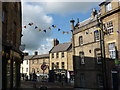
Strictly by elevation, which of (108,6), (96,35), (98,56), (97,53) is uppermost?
(108,6)

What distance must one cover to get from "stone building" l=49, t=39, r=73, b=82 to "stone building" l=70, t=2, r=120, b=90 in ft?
40.1

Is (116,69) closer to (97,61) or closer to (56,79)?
(97,61)

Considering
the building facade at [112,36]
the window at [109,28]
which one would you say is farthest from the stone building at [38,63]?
the window at [109,28]

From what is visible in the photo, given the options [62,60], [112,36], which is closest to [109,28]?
[112,36]

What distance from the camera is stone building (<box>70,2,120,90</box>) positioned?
63.4 feet

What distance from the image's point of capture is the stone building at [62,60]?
38.6 m

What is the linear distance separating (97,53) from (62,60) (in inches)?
734

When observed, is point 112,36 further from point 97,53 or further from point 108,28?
point 97,53

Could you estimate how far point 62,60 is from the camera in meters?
40.1

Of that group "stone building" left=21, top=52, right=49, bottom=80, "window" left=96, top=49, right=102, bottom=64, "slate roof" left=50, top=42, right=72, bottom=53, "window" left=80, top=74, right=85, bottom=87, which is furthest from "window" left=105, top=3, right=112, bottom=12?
"stone building" left=21, top=52, right=49, bottom=80

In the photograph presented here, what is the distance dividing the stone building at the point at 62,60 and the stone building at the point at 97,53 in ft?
40.1

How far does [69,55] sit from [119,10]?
2168cm

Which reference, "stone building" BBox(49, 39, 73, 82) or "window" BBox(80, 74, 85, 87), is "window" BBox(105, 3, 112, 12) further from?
"stone building" BBox(49, 39, 73, 82)

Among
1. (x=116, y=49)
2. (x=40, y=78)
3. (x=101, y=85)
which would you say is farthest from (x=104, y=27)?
(x=40, y=78)
